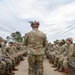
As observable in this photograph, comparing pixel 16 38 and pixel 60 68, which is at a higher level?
pixel 16 38

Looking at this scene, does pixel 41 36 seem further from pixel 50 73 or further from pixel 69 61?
pixel 50 73

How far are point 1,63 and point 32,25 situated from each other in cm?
176

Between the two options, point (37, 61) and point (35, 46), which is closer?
point (35, 46)

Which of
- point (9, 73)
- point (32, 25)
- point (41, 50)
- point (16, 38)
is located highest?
point (16, 38)

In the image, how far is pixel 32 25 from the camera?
8.45 meters

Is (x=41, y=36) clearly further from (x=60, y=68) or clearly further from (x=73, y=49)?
(x=60, y=68)

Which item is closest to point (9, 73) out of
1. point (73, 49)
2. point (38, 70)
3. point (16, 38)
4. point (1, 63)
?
point (1, 63)

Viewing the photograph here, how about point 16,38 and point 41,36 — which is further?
point 16,38

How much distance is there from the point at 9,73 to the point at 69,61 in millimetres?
2412

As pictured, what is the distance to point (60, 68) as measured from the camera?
35.0ft

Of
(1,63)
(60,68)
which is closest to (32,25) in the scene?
(1,63)

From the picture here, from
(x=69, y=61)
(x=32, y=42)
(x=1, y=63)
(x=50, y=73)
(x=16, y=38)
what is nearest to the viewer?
(x=32, y=42)

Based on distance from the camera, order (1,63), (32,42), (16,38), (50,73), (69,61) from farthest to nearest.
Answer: (16,38) → (50,73) → (69,61) → (1,63) → (32,42)

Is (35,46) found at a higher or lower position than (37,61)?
higher
